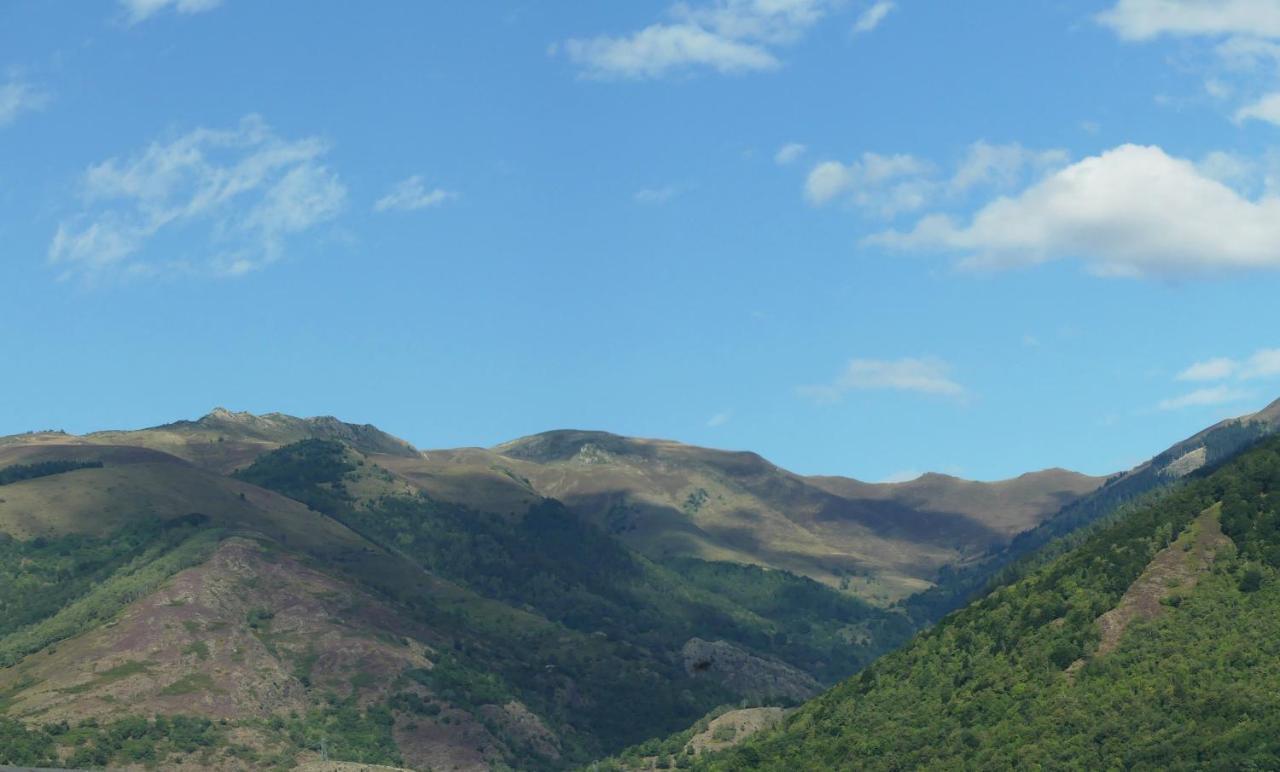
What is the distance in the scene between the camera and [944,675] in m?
194

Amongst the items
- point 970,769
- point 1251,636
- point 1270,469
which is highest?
point 1270,469

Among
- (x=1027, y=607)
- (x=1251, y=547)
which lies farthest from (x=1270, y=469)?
(x=1027, y=607)

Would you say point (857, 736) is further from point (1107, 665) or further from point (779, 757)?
point (1107, 665)

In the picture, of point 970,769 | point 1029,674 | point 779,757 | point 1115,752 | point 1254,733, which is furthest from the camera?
point 779,757

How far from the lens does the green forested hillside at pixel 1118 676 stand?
499 ft

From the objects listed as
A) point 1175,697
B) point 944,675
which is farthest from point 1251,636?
point 944,675

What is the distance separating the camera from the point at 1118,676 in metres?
168

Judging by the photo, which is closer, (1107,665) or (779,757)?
(1107,665)

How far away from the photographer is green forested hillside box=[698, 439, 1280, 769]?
152m

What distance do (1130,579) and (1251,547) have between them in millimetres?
13466

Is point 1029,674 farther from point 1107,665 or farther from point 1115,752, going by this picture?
point 1115,752

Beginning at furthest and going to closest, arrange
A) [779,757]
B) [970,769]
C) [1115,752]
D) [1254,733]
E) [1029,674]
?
[779,757] → [1029,674] → [970,769] → [1115,752] → [1254,733]

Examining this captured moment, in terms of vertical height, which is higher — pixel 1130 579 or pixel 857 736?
pixel 1130 579

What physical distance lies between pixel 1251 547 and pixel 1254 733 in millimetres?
43933
